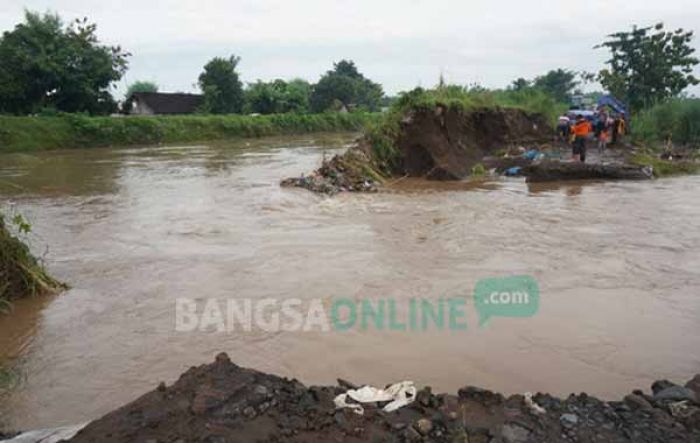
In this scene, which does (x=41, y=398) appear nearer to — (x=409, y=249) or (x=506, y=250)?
(x=409, y=249)

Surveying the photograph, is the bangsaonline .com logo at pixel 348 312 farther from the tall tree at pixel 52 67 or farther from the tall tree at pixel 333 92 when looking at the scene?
the tall tree at pixel 333 92

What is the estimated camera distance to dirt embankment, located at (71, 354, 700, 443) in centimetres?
293

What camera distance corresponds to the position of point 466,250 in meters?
8.50

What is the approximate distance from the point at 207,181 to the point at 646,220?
11.3 metres

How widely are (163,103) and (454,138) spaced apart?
33220 millimetres

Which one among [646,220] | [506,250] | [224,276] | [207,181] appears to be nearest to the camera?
[224,276]

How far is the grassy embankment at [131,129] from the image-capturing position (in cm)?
2805

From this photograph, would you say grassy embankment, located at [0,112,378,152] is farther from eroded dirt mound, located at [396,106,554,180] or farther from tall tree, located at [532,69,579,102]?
tall tree, located at [532,69,579,102]

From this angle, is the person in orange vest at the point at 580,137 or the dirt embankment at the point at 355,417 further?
the person in orange vest at the point at 580,137

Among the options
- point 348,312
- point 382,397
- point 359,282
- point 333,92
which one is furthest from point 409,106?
point 333,92

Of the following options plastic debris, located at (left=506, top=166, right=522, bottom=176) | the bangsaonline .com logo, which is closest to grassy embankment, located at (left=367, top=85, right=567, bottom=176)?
plastic debris, located at (left=506, top=166, right=522, bottom=176)

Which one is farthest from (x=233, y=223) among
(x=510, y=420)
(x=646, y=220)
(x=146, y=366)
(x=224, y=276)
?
(x=510, y=420)

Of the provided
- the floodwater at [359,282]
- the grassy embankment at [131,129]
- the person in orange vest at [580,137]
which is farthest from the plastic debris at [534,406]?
the grassy embankment at [131,129]

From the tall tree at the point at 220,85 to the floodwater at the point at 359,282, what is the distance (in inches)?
1230
